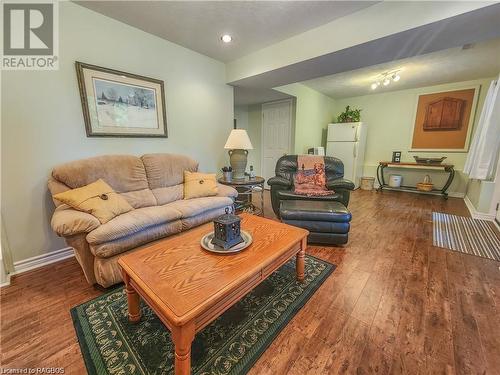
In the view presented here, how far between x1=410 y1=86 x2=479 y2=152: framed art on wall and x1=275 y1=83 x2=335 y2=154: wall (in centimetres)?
197

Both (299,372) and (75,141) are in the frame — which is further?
(75,141)

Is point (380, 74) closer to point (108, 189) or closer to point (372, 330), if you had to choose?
point (372, 330)

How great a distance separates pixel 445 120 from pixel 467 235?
3141mm

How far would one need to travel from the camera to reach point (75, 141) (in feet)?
6.74

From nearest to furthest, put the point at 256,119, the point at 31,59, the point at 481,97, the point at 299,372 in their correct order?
1. the point at 299,372
2. the point at 31,59
3. the point at 481,97
4. the point at 256,119

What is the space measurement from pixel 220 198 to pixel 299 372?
1727 millimetres

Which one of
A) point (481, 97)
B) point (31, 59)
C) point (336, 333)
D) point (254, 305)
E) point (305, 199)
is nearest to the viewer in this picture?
point (336, 333)

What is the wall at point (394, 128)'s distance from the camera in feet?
14.6

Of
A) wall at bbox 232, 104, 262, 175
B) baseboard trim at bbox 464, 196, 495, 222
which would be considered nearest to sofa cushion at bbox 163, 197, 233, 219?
wall at bbox 232, 104, 262, 175

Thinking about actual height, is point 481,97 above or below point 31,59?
above

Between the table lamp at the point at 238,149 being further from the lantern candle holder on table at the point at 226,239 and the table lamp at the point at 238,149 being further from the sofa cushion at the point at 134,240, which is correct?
the lantern candle holder on table at the point at 226,239

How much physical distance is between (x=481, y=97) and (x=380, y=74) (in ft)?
7.20

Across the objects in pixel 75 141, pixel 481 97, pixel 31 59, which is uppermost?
pixel 481 97

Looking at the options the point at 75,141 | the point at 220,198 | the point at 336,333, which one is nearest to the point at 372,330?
the point at 336,333
